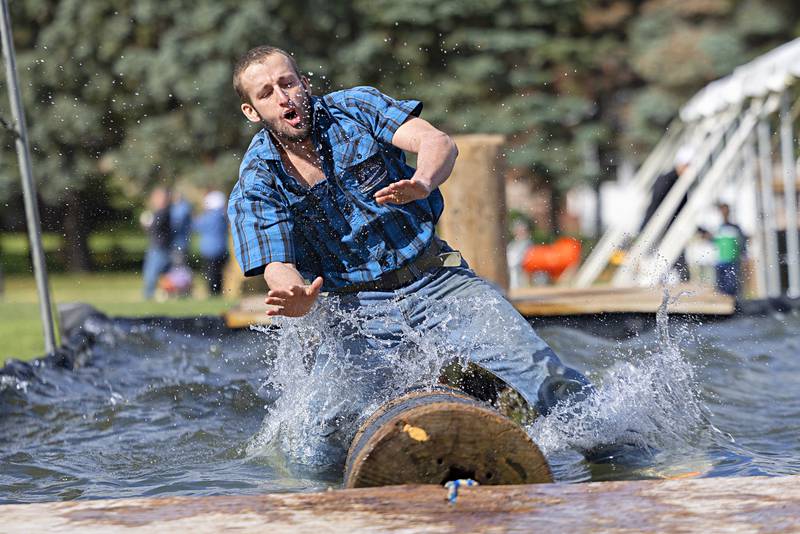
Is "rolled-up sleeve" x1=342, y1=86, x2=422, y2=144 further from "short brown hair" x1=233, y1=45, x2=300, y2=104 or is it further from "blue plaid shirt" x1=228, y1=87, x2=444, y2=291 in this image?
"short brown hair" x1=233, y1=45, x2=300, y2=104

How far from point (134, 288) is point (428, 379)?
21169 mm

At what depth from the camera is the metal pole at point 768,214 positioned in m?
12.8

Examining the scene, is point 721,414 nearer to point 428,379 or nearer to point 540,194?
point 428,379

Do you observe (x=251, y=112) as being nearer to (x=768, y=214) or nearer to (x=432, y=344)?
(x=432, y=344)

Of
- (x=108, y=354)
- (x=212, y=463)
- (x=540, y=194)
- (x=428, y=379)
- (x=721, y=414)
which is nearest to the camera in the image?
(x=428, y=379)

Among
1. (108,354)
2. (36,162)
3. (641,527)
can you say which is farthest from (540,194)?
(641,527)

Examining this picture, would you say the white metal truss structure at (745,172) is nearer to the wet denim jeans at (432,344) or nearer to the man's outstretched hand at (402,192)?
the wet denim jeans at (432,344)

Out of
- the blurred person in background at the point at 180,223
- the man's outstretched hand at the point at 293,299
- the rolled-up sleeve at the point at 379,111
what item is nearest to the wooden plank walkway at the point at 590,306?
the rolled-up sleeve at the point at 379,111

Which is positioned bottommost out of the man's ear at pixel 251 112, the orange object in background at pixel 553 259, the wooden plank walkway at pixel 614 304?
the orange object in background at pixel 553 259

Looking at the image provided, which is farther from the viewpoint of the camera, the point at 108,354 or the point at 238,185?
the point at 108,354

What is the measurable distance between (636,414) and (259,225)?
1.59 meters

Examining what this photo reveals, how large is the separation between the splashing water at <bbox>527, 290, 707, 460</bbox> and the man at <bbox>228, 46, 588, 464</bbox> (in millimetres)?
118

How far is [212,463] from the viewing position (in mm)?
4898

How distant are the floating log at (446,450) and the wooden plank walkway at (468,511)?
0.25m
